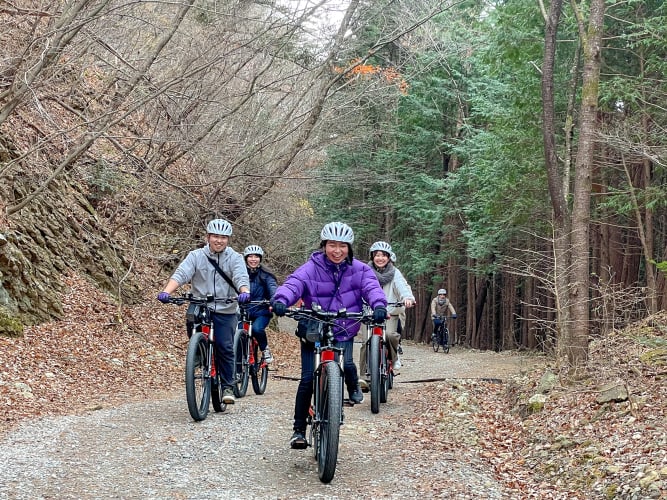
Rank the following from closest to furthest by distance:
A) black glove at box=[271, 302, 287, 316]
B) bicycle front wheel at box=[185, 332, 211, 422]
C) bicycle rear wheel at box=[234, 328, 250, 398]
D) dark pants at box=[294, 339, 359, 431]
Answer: black glove at box=[271, 302, 287, 316] < dark pants at box=[294, 339, 359, 431] < bicycle front wheel at box=[185, 332, 211, 422] < bicycle rear wheel at box=[234, 328, 250, 398]

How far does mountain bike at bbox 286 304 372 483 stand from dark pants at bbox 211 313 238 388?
2.35 m

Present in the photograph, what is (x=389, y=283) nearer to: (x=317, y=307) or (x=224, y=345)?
(x=224, y=345)

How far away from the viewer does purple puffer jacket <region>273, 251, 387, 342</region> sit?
6.50 m

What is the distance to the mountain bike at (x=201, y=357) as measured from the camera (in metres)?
7.84

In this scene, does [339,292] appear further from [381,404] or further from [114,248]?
[114,248]

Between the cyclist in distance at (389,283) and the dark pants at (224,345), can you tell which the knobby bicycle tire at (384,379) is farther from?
the dark pants at (224,345)

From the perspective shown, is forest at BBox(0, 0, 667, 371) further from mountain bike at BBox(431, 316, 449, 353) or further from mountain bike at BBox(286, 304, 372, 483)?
mountain bike at BBox(286, 304, 372, 483)

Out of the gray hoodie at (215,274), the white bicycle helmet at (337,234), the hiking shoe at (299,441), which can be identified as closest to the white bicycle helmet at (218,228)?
the gray hoodie at (215,274)

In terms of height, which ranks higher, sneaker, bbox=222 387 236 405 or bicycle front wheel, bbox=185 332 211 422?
bicycle front wheel, bbox=185 332 211 422

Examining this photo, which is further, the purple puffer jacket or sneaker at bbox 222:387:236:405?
sneaker at bbox 222:387:236:405

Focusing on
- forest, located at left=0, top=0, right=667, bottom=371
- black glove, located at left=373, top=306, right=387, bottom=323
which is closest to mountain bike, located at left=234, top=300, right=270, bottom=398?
forest, located at left=0, top=0, right=667, bottom=371

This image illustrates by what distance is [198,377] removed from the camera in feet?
26.4

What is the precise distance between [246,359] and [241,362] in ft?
0.43

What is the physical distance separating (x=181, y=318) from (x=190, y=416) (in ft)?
30.1
